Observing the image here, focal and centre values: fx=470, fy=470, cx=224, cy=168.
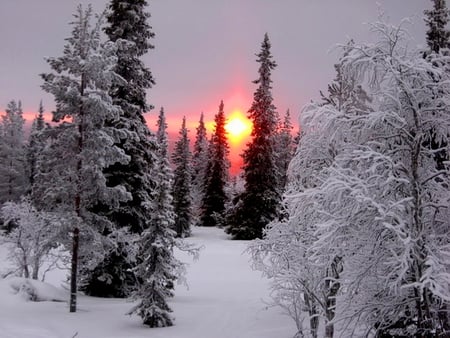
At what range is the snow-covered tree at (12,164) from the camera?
2201 inches

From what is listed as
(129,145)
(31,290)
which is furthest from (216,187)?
(31,290)

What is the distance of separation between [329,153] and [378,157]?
526cm

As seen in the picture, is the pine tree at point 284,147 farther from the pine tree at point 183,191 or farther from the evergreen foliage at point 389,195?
the evergreen foliage at point 389,195

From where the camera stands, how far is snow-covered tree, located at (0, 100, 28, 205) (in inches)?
2201

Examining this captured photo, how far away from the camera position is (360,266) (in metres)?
8.45

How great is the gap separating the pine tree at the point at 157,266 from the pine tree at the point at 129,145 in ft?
11.8

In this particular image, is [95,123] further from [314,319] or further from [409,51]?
[409,51]

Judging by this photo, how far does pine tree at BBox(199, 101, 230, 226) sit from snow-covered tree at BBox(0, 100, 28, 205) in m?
21.8

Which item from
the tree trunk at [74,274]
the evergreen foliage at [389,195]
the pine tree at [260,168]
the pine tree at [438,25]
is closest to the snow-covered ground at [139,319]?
the tree trunk at [74,274]

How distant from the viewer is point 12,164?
57.9m

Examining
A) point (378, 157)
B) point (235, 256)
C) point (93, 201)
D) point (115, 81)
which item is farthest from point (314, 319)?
point (235, 256)

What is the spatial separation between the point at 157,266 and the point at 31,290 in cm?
670

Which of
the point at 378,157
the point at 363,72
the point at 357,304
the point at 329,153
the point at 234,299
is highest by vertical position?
the point at 363,72

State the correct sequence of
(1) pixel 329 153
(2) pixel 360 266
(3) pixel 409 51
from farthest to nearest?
(1) pixel 329 153, (3) pixel 409 51, (2) pixel 360 266
